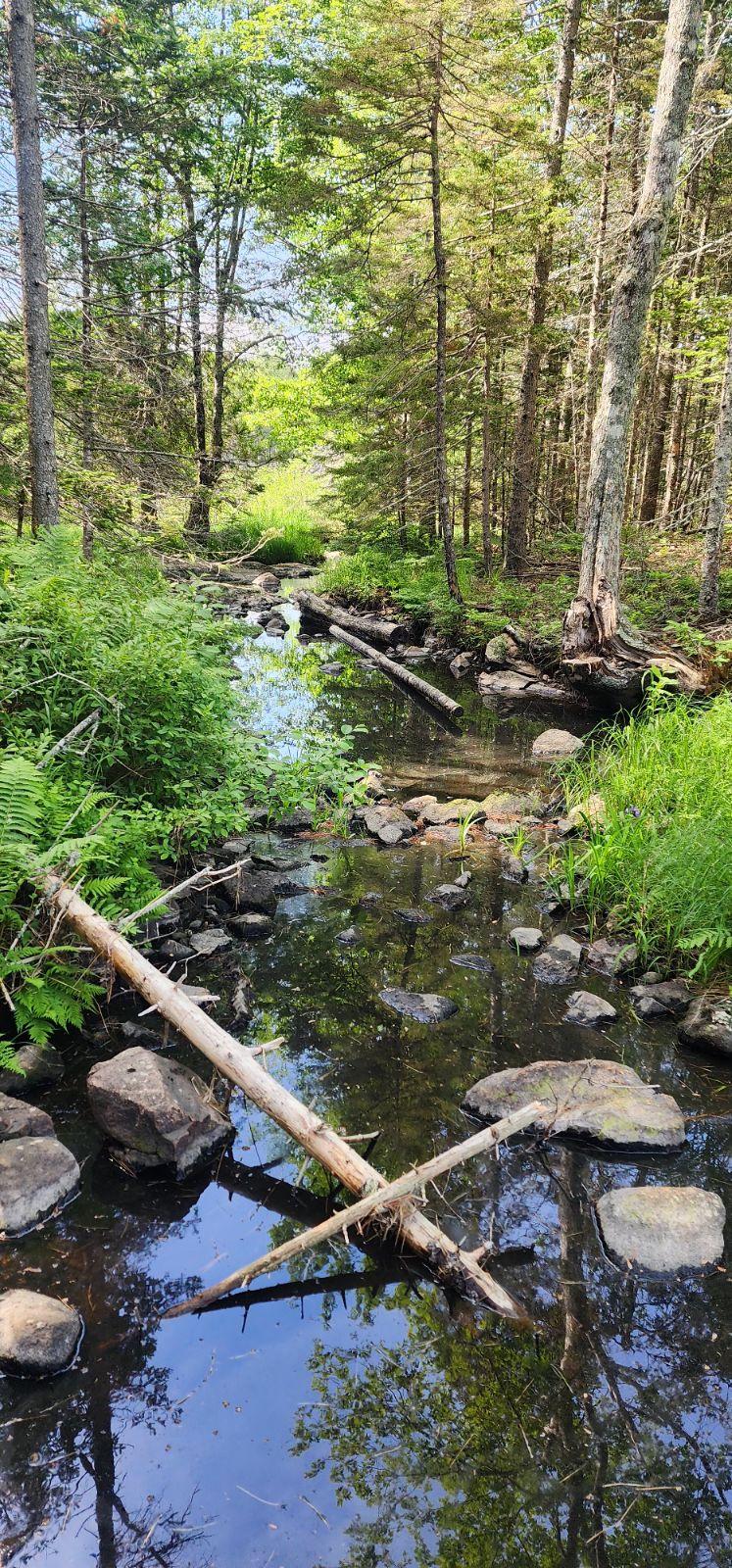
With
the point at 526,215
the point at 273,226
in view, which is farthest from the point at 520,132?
the point at 273,226

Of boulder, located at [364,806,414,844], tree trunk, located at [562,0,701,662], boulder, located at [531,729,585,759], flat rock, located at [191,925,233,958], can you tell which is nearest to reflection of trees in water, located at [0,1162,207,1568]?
flat rock, located at [191,925,233,958]

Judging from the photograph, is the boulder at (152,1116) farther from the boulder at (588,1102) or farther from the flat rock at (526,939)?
the flat rock at (526,939)

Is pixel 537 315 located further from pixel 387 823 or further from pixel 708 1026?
pixel 708 1026

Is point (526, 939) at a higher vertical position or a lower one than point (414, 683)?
lower

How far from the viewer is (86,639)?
5367 millimetres

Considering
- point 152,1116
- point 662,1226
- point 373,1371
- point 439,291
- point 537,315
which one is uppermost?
point 439,291

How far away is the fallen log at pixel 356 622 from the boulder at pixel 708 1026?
13399 mm

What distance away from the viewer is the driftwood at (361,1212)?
2764 mm

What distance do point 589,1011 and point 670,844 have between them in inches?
54.9

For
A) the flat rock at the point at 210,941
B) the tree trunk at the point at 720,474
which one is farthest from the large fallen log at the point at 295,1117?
the tree trunk at the point at 720,474

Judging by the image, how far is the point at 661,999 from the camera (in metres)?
5.06

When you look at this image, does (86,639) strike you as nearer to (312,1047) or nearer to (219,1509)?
(312,1047)

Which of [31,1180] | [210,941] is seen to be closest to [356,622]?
[210,941]

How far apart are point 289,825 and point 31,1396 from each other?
5.36m
